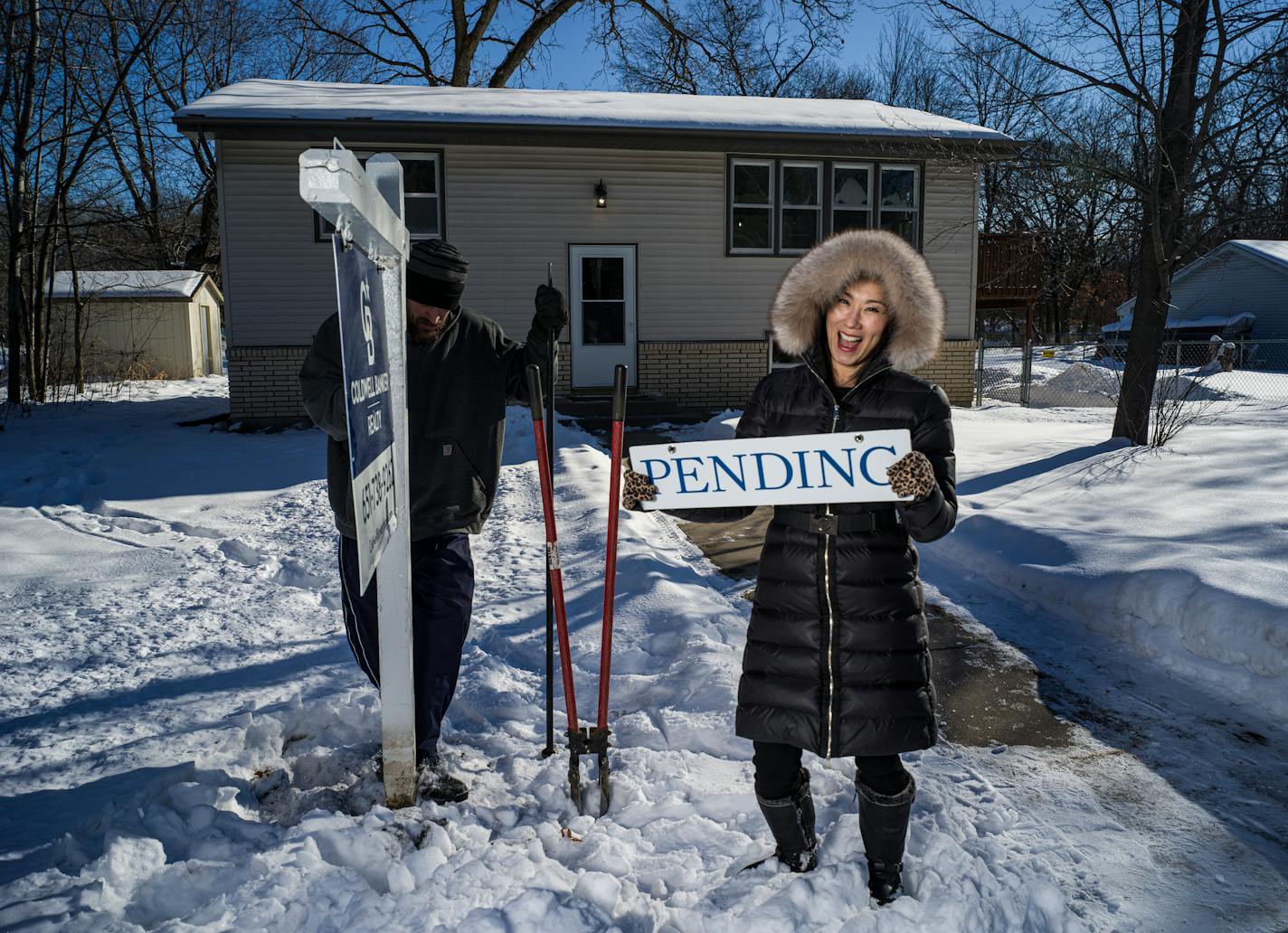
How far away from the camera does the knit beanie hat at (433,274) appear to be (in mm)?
2969

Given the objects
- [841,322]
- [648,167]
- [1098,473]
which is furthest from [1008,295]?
[841,322]

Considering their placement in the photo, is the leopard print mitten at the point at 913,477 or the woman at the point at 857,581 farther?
the woman at the point at 857,581

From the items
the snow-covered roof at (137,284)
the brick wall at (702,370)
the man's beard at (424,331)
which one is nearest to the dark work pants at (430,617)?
the man's beard at (424,331)

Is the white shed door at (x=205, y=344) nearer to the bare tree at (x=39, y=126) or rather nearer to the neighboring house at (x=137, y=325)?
the neighboring house at (x=137, y=325)

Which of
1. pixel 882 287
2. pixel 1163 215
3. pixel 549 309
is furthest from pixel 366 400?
pixel 1163 215

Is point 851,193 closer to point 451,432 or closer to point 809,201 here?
point 809,201

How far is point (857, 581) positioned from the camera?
236cm

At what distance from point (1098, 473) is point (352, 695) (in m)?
6.89

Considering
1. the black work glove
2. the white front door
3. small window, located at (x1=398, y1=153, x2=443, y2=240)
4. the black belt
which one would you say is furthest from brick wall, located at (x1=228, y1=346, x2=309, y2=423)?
the black belt

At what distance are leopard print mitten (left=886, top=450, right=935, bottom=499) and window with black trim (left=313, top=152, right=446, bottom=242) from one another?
40.2ft

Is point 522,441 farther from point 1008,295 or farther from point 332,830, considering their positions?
point 1008,295

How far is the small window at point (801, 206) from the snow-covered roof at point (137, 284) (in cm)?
1608

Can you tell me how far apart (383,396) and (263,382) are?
1177cm

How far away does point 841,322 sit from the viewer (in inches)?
100
